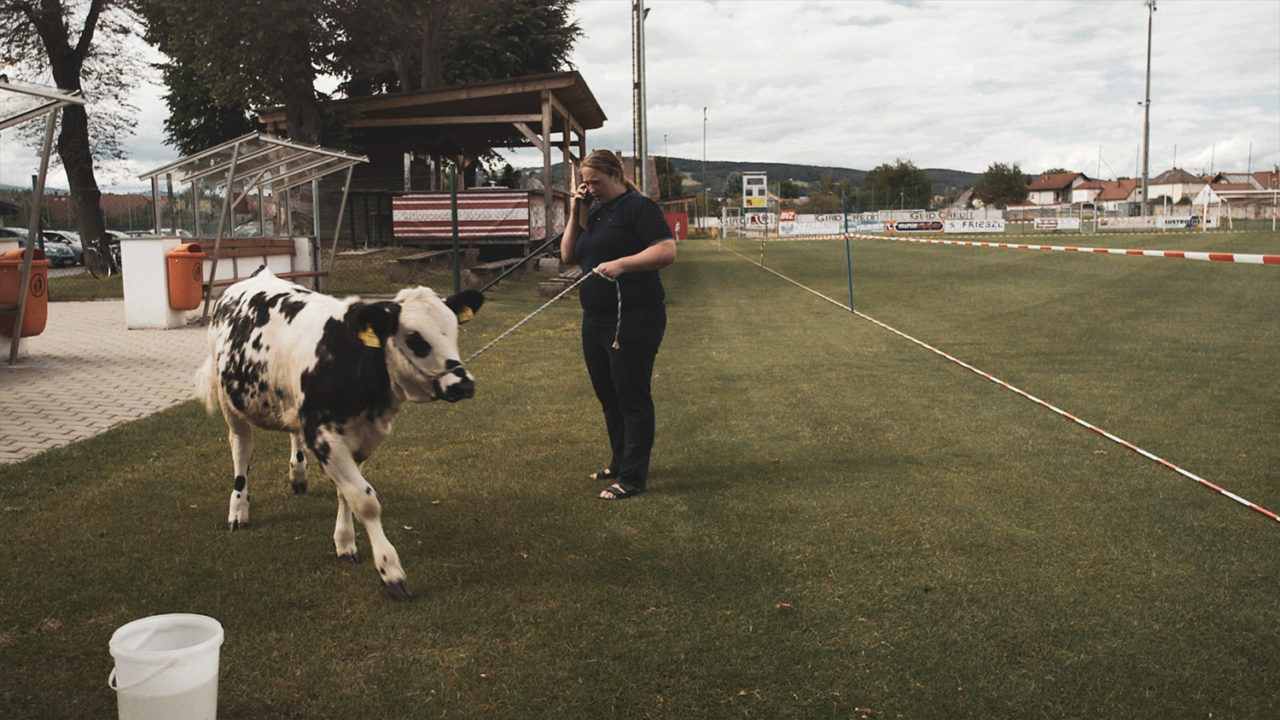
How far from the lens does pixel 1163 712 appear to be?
354 centimetres

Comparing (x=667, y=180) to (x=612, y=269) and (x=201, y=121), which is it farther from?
(x=612, y=269)

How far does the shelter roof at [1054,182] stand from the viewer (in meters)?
169

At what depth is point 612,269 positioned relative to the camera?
5957 mm

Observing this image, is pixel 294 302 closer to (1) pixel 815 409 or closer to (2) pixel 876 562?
(2) pixel 876 562

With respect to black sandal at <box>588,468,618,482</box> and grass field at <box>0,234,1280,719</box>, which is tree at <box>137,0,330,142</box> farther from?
black sandal at <box>588,468,618,482</box>

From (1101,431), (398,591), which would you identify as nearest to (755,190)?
(1101,431)

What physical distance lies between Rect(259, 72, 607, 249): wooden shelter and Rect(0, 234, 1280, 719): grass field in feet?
50.7

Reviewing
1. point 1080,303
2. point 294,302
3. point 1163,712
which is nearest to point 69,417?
point 294,302

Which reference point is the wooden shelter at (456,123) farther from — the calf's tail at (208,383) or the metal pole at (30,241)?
the calf's tail at (208,383)

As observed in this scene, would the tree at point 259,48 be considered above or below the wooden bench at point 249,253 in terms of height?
above

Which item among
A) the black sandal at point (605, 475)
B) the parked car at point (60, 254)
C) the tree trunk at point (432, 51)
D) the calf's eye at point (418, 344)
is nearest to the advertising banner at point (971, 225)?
the tree trunk at point (432, 51)

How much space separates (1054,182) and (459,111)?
6307 inches

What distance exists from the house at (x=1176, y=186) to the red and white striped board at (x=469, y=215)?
15694 cm

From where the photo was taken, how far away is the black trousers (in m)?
6.23
